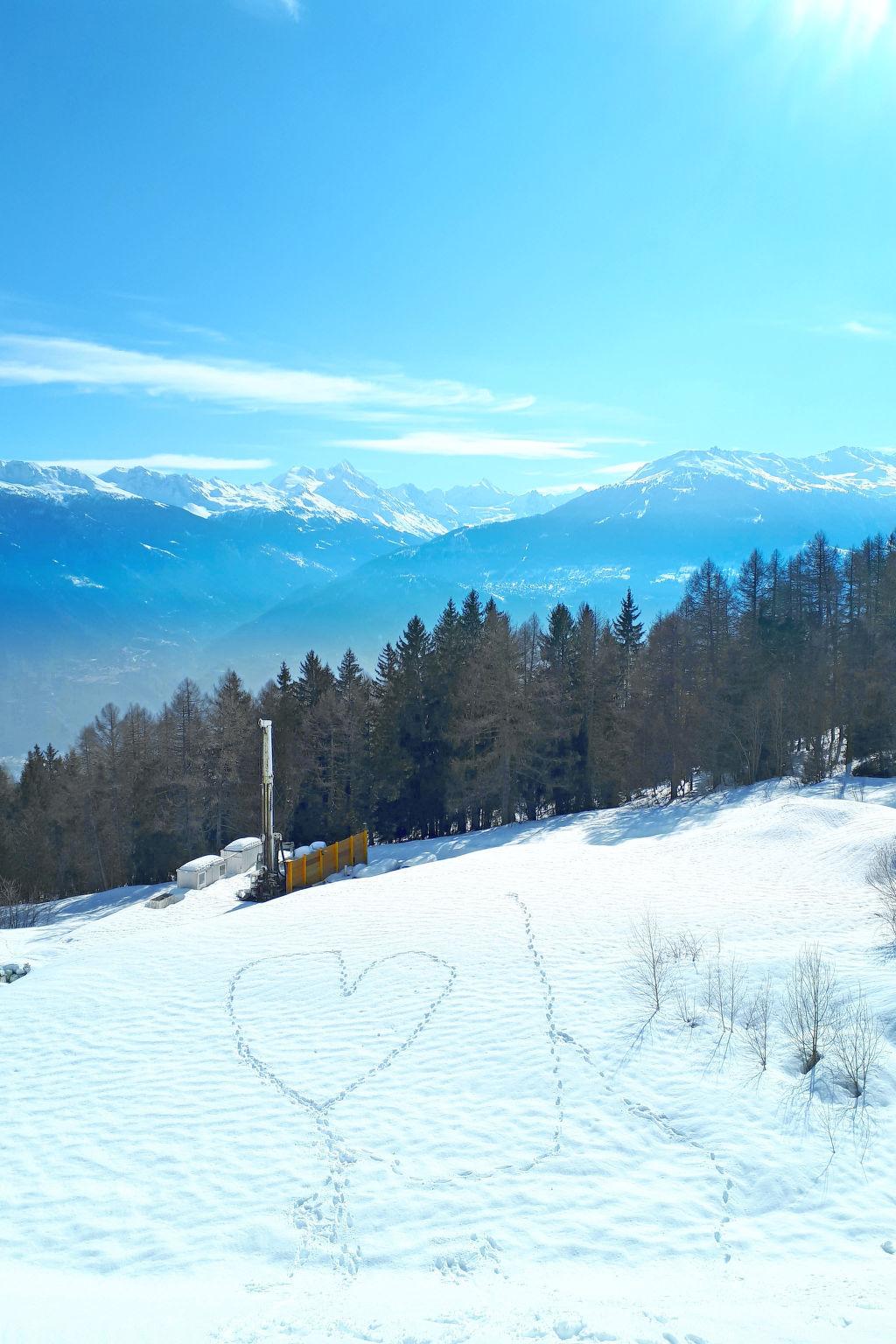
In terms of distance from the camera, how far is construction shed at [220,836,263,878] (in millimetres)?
34906

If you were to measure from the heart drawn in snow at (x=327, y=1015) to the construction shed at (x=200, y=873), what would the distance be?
1890cm

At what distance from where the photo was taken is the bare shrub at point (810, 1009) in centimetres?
1055

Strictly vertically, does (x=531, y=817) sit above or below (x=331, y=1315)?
below

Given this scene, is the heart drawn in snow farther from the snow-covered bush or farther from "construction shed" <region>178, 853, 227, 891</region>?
"construction shed" <region>178, 853, 227, 891</region>

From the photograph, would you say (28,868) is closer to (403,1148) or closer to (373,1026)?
(373,1026)

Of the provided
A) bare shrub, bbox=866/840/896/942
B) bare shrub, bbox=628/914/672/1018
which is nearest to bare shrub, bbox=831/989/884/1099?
bare shrub, bbox=628/914/672/1018

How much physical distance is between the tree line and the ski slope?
23213 mm

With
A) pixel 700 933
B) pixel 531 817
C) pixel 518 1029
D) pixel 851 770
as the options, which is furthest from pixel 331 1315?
pixel 851 770

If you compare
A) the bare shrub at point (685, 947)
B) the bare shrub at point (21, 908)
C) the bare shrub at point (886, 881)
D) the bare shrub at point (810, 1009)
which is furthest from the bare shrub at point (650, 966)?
the bare shrub at point (21, 908)

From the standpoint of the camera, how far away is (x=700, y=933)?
→ 15.1 m

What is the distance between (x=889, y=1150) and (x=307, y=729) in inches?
1472

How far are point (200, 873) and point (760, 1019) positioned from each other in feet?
90.2

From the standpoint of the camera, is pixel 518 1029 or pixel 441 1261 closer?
pixel 441 1261

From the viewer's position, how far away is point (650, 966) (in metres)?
13.6
